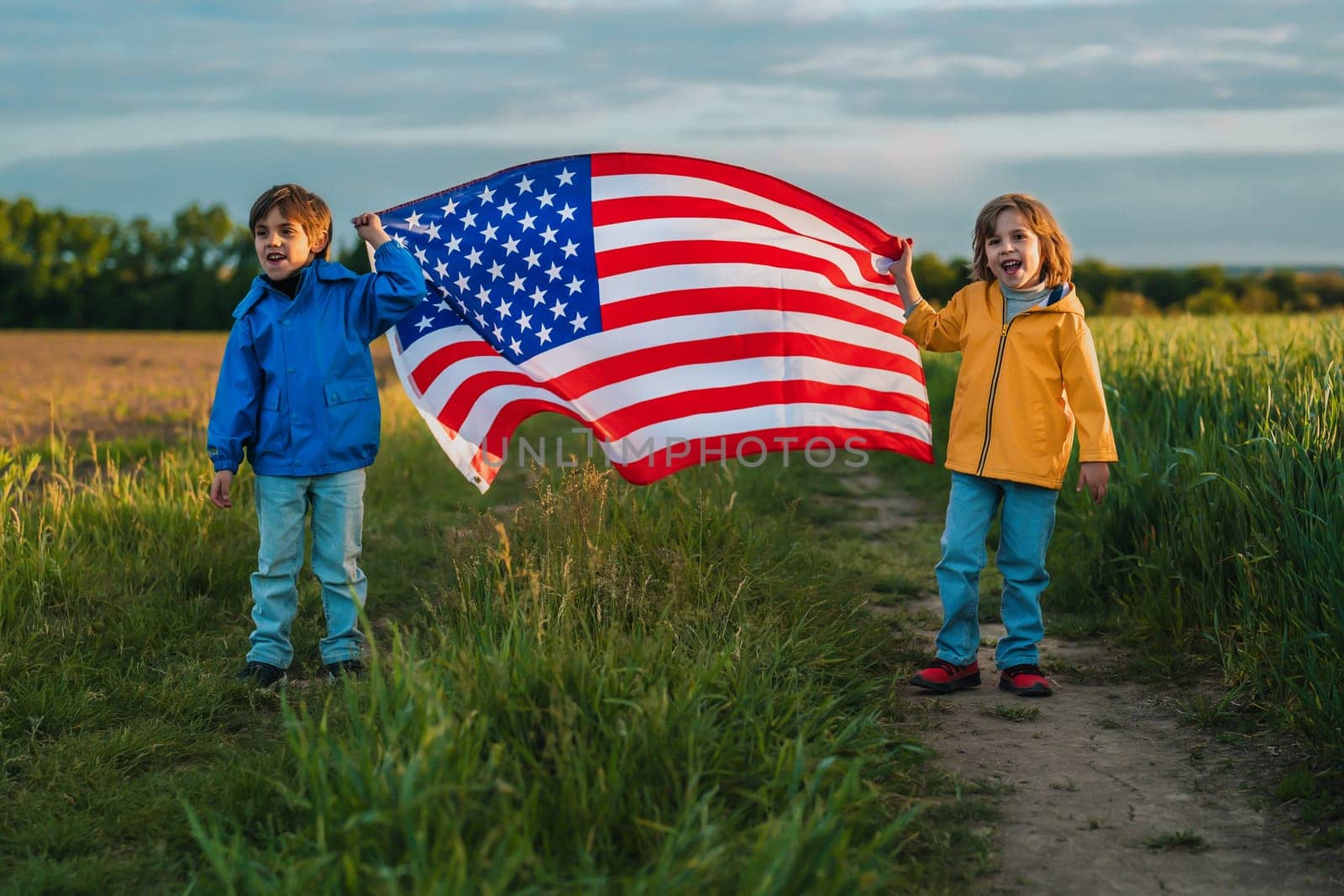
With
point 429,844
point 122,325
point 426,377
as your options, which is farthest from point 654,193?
point 122,325

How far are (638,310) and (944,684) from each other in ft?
5.95

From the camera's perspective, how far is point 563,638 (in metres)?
3.19

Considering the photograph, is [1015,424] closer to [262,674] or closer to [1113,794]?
[1113,794]

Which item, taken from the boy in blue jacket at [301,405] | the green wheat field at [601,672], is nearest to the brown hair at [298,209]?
the boy in blue jacket at [301,405]

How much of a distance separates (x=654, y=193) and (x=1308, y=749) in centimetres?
294

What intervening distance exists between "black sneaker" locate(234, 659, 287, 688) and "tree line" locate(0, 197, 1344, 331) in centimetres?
3580

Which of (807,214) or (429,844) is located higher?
(807,214)

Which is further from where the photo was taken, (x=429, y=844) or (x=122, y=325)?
(x=122, y=325)

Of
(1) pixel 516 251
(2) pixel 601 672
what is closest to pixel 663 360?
(1) pixel 516 251

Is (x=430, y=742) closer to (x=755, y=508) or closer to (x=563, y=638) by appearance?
(x=563, y=638)

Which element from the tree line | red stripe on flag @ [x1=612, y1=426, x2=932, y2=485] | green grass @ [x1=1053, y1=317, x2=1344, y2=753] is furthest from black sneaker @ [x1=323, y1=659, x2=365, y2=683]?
the tree line

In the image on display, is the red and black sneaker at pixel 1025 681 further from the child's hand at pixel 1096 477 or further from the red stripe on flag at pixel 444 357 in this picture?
the red stripe on flag at pixel 444 357

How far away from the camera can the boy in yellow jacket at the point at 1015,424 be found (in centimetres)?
404

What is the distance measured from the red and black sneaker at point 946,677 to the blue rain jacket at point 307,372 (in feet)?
7.12
